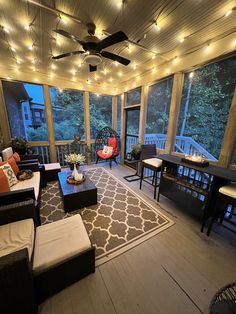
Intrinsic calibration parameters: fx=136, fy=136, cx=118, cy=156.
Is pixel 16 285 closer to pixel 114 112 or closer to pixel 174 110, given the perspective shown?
pixel 174 110

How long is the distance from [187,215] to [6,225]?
2.61m

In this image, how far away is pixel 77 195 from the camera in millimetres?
2400

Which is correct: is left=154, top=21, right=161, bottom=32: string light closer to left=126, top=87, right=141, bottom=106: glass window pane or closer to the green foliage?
the green foliage

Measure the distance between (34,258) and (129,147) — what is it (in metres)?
4.07

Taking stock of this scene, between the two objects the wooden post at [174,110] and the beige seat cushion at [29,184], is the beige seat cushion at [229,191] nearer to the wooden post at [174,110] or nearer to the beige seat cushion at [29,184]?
the wooden post at [174,110]

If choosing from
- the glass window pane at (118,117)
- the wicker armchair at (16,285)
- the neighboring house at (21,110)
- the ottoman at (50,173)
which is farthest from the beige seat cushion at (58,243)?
the glass window pane at (118,117)

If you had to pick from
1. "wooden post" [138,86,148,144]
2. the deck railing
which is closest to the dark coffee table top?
the deck railing

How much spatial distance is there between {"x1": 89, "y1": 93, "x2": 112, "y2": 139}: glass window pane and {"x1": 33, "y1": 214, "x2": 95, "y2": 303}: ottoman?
4012 mm

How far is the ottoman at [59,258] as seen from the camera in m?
1.16

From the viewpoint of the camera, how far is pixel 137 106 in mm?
4137

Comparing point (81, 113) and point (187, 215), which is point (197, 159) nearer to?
point (187, 215)

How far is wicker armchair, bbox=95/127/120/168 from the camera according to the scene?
4648mm

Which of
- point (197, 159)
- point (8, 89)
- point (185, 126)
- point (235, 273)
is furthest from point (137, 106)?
point (235, 273)

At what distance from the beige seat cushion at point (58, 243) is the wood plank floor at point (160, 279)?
0.37m
